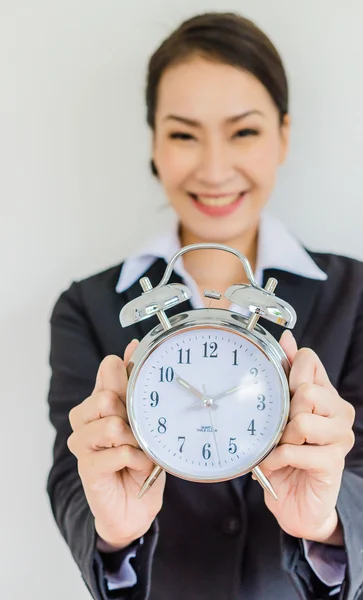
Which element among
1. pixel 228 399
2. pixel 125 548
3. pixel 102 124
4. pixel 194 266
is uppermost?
pixel 102 124

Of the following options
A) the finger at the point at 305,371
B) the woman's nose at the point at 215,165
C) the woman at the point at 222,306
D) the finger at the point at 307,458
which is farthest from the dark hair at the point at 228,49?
the finger at the point at 307,458

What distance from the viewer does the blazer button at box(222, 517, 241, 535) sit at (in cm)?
106

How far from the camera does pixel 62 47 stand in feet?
4.57

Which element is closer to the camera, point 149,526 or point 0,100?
point 149,526

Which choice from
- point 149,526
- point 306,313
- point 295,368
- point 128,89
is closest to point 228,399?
point 295,368

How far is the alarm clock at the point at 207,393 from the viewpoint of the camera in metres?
0.78

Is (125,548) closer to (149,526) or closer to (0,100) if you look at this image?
(149,526)

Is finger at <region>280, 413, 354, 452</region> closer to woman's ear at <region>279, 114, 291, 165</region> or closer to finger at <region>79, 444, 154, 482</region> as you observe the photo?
finger at <region>79, 444, 154, 482</region>

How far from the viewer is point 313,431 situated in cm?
75

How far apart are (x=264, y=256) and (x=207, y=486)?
0.45 metres

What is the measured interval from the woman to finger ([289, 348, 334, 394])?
0.08 feet

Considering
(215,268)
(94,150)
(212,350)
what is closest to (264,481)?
(212,350)

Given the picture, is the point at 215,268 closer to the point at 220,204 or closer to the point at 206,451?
the point at 220,204

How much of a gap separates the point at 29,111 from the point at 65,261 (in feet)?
1.15
